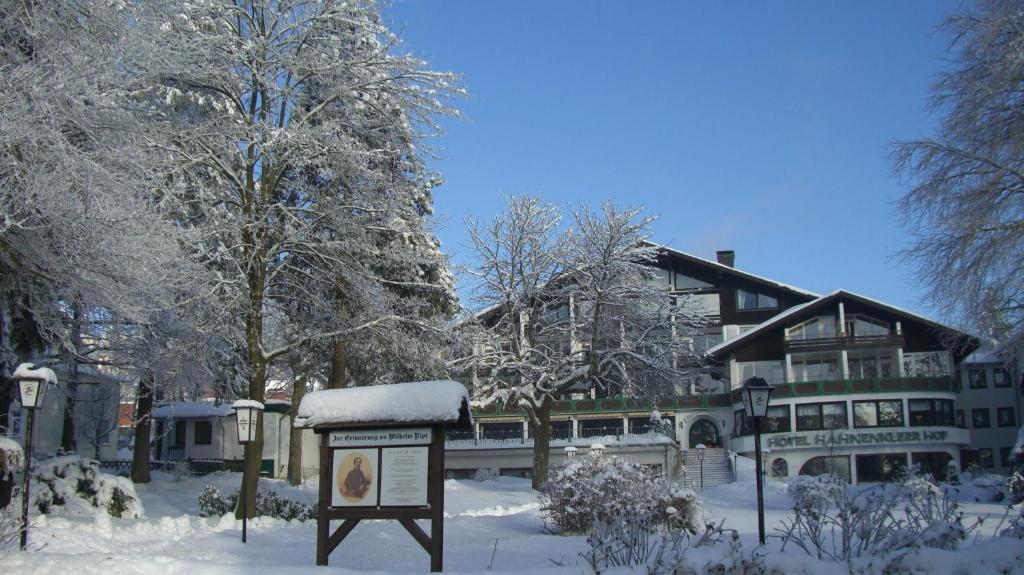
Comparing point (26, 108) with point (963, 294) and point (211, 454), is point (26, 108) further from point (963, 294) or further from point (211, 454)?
point (211, 454)

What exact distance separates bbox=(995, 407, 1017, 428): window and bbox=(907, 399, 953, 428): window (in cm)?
298

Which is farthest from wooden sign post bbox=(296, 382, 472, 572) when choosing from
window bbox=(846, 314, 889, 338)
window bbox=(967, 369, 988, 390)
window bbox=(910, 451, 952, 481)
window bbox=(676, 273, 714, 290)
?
window bbox=(967, 369, 988, 390)

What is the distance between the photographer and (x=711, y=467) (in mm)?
45281

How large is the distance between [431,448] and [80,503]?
11.0 m

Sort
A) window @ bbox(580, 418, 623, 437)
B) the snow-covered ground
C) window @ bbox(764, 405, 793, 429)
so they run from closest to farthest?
the snow-covered ground, window @ bbox(764, 405, 793, 429), window @ bbox(580, 418, 623, 437)

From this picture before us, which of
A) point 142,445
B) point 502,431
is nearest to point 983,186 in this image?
point 142,445

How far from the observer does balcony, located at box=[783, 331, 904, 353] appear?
46.7 metres

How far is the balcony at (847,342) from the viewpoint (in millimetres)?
46656

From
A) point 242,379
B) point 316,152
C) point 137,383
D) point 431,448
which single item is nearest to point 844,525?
point 431,448

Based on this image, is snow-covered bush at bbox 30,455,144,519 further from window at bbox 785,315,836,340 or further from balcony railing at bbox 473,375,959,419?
window at bbox 785,315,836,340

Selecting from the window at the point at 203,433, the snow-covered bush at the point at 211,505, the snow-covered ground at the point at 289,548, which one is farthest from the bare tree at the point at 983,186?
the window at the point at 203,433

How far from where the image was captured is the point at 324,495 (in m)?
11.8

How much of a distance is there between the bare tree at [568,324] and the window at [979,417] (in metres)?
19.9

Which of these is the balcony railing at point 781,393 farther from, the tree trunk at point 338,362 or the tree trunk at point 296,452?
the tree trunk at point 338,362
